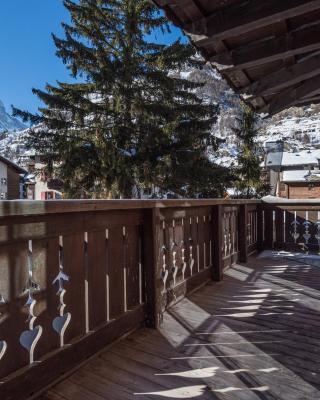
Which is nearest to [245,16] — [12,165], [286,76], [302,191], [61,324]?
[286,76]

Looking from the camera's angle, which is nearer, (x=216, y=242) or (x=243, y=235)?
(x=216, y=242)

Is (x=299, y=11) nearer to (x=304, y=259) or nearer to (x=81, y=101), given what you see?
(x=304, y=259)

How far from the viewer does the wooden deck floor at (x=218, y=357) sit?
159 centimetres

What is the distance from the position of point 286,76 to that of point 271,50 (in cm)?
47

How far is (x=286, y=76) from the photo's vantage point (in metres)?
3.00

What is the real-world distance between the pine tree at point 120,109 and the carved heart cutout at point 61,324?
10.0m

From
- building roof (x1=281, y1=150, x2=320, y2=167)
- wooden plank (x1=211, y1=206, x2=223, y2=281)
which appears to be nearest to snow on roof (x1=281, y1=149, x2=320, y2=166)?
building roof (x1=281, y1=150, x2=320, y2=167)

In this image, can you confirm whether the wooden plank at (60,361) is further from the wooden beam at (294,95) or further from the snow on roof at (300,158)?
the snow on roof at (300,158)

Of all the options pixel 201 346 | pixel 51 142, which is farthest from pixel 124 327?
pixel 51 142

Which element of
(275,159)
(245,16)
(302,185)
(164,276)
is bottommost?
(164,276)

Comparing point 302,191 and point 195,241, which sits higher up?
point 302,191

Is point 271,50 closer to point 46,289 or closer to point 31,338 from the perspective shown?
point 46,289

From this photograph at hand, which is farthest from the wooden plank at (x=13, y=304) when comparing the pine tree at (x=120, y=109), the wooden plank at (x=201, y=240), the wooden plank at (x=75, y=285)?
the pine tree at (x=120, y=109)

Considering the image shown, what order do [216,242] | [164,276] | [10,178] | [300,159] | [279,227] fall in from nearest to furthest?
[164,276]
[216,242]
[279,227]
[300,159]
[10,178]
